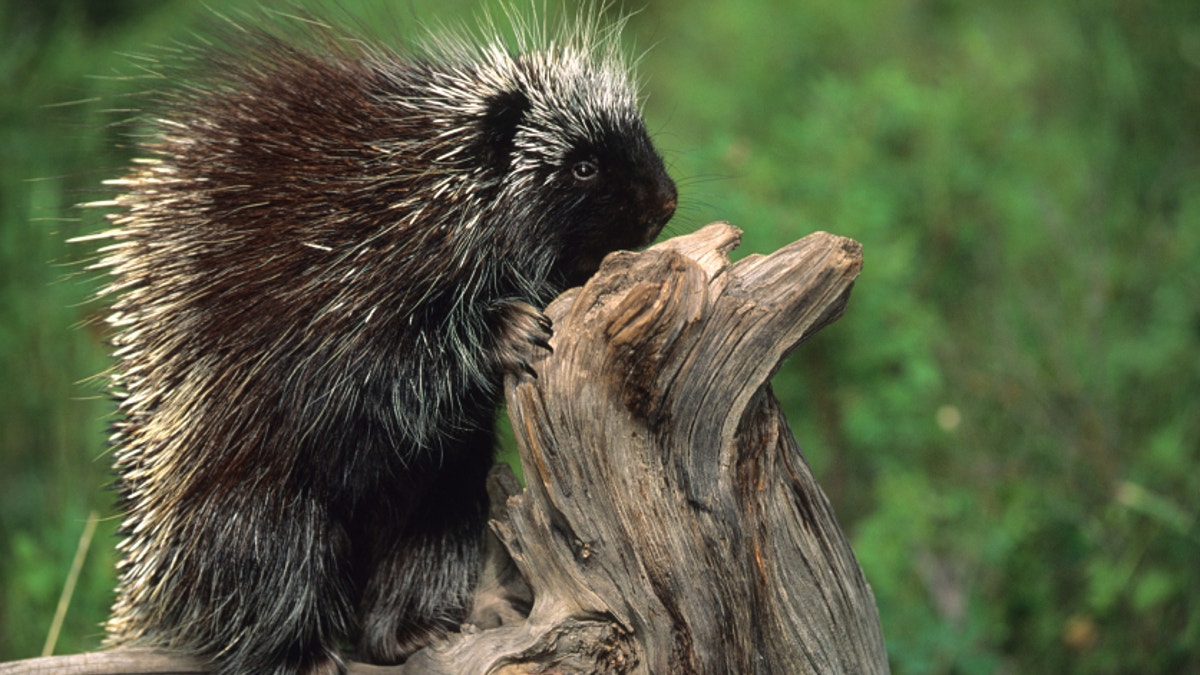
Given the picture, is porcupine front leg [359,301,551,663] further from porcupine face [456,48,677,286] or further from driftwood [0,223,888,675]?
porcupine face [456,48,677,286]

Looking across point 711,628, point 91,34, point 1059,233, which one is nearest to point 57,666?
point 711,628

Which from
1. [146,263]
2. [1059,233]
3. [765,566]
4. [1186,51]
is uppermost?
[1186,51]

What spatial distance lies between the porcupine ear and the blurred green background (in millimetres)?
635

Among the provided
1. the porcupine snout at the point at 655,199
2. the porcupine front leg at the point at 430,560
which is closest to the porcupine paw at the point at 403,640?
the porcupine front leg at the point at 430,560

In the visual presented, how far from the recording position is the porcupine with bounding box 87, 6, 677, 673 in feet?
7.99

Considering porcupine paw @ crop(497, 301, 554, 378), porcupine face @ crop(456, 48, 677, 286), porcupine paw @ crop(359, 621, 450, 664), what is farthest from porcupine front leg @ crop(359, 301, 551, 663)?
porcupine face @ crop(456, 48, 677, 286)

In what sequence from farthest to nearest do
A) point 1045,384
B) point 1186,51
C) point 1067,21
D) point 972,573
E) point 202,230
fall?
point 1067,21 < point 1186,51 < point 1045,384 < point 972,573 < point 202,230

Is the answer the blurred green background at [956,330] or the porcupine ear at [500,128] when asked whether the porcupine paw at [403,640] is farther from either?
the blurred green background at [956,330]

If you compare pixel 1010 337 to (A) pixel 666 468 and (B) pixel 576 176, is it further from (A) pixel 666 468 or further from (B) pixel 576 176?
(A) pixel 666 468

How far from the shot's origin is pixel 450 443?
2633 millimetres

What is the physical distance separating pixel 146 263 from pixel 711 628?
4.58 ft

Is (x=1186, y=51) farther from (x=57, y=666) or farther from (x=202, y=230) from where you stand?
(x=57, y=666)

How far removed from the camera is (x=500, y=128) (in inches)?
102

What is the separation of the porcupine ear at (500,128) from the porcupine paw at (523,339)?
0.37 meters
